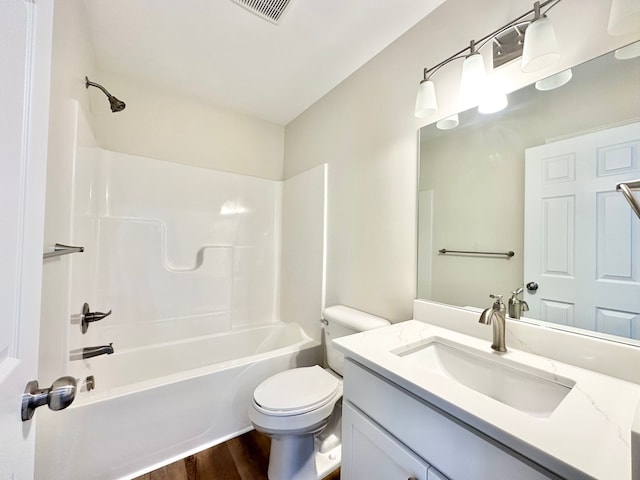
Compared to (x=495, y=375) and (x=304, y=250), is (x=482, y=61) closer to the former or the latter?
(x=495, y=375)

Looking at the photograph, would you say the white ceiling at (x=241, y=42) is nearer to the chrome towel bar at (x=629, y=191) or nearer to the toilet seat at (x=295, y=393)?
the chrome towel bar at (x=629, y=191)

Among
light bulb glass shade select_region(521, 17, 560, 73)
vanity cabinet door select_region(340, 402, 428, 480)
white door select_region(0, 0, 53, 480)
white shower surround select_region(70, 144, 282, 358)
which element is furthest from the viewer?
white shower surround select_region(70, 144, 282, 358)

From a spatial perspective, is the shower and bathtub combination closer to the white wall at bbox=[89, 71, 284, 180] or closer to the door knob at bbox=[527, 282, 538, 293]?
the white wall at bbox=[89, 71, 284, 180]

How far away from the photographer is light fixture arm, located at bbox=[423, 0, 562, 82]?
0.89 m

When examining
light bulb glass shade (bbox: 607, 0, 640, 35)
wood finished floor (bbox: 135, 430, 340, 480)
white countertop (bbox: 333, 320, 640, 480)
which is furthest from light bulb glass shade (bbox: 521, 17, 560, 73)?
wood finished floor (bbox: 135, 430, 340, 480)

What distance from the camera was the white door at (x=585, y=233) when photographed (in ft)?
2.63

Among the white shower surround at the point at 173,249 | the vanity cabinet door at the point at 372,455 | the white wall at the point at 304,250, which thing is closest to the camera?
the vanity cabinet door at the point at 372,455

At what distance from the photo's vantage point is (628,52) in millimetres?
803

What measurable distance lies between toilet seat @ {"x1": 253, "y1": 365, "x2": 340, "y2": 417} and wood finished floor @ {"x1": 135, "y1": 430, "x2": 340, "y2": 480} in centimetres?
45

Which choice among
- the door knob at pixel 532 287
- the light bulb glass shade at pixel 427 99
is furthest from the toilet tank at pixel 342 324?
the light bulb glass shade at pixel 427 99

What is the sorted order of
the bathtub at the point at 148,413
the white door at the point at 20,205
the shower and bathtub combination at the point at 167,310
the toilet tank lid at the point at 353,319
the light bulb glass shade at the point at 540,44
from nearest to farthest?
the white door at the point at 20,205, the light bulb glass shade at the point at 540,44, the bathtub at the point at 148,413, the shower and bathtub combination at the point at 167,310, the toilet tank lid at the point at 353,319

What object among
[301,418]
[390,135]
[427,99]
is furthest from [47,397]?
[390,135]

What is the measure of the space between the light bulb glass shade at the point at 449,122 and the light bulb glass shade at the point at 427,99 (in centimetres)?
7

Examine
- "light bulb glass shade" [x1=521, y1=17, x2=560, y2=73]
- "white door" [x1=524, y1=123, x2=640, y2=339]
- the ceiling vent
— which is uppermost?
the ceiling vent
